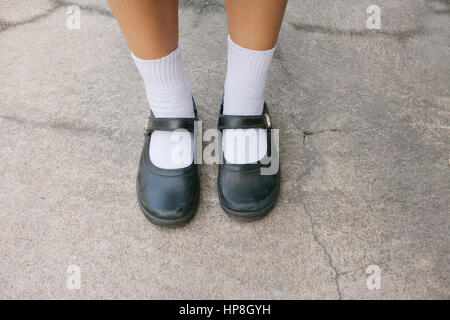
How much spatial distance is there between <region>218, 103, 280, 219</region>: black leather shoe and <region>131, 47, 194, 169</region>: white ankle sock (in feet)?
0.28

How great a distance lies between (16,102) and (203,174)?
58cm

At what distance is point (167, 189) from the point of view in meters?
0.74

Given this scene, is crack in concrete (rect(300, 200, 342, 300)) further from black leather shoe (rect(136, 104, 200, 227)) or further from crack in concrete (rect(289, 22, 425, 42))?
crack in concrete (rect(289, 22, 425, 42))

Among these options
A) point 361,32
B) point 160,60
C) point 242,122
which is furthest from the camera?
point 361,32

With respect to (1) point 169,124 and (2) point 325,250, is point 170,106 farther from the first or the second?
(2) point 325,250

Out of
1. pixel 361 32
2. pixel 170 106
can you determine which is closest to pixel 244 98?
pixel 170 106

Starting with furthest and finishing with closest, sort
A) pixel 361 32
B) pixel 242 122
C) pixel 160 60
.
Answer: pixel 361 32, pixel 242 122, pixel 160 60

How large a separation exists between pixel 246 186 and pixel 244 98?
0.19 meters

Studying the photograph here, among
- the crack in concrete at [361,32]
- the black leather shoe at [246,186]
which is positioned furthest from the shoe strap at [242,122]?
the crack in concrete at [361,32]

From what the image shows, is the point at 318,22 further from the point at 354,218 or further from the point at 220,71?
the point at 354,218

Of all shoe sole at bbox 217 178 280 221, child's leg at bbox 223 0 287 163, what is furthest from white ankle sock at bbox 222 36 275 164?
shoe sole at bbox 217 178 280 221

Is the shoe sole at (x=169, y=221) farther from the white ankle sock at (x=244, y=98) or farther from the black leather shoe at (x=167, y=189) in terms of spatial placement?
the white ankle sock at (x=244, y=98)

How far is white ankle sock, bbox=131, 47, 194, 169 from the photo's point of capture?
69 centimetres

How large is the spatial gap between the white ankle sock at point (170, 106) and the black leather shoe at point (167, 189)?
0.6 inches
